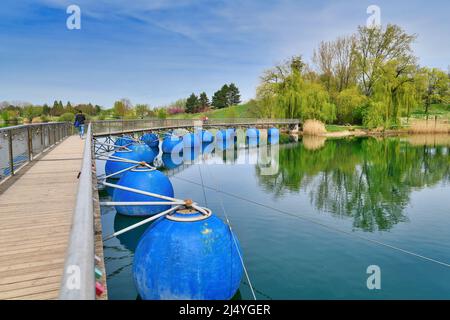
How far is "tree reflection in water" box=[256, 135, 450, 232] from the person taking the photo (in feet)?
51.8

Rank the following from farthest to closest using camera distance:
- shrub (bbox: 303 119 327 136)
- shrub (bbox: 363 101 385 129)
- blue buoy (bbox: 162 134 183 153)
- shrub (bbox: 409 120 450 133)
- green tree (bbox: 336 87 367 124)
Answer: green tree (bbox: 336 87 367 124) < shrub (bbox: 303 119 327 136) < shrub (bbox: 409 120 450 133) < shrub (bbox: 363 101 385 129) < blue buoy (bbox: 162 134 183 153)

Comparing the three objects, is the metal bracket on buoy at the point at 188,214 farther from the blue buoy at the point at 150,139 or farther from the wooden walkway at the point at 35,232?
the blue buoy at the point at 150,139

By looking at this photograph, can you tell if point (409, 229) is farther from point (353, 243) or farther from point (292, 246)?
point (292, 246)

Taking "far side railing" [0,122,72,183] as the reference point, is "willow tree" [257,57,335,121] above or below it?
above

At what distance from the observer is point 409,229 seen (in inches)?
512

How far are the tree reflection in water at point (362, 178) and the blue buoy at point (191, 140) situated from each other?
11.8m

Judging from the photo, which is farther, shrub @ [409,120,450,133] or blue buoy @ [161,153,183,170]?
shrub @ [409,120,450,133]

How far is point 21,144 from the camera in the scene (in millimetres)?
13148

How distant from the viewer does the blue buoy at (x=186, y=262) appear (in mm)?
6359

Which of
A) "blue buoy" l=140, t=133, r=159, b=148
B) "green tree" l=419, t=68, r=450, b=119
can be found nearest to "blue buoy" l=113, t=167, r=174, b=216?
"blue buoy" l=140, t=133, r=159, b=148

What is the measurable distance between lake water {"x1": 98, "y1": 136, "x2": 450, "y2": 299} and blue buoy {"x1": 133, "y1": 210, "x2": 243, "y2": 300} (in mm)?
1862

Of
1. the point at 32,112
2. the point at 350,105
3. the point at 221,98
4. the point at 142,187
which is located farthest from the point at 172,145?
the point at 221,98

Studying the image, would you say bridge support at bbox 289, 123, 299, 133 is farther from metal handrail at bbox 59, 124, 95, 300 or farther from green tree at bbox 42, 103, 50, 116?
green tree at bbox 42, 103, 50, 116

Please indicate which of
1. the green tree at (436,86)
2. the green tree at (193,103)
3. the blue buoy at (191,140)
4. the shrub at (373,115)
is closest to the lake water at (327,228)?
the blue buoy at (191,140)
